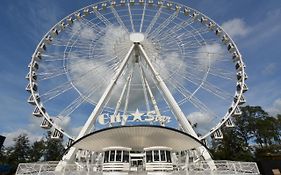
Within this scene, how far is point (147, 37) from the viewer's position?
31.5 m

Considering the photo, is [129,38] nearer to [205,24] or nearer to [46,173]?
[205,24]

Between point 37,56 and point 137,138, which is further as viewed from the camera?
point 37,56

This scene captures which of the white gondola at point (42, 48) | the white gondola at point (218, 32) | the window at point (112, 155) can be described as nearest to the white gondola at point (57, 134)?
the window at point (112, 155)

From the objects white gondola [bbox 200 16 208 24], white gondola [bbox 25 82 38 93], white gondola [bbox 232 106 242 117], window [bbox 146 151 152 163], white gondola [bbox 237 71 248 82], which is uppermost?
white gondola [bbox 200 16 208 24]

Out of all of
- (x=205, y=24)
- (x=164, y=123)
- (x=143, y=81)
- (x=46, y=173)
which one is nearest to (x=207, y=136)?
(x=164, y=123)

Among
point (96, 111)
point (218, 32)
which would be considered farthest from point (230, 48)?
point (96, 111)

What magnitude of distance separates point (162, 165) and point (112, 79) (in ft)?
39.7

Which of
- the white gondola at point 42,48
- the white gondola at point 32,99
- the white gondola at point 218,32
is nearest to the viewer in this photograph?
the white gondola at point 32,99

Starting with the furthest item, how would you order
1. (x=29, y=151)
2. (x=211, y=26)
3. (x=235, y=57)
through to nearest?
(x=29, y=151)
(x=211, y=26)
(x=235, y=57)

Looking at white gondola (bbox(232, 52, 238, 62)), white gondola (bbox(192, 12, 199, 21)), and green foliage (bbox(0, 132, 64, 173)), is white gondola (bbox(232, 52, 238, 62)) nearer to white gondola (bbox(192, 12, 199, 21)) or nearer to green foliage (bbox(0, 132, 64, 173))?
white gondola (bbox(192, 12, 199, 21))

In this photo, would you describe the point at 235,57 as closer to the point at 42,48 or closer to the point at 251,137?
the point at 42,48

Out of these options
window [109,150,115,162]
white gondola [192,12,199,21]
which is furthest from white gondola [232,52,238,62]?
window [109,150,115,162]

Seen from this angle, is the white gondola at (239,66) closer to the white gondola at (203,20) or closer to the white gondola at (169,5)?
the white gondola at (203,20)

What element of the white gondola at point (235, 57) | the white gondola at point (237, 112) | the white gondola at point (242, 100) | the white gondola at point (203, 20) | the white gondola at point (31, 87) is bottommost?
the white gondola at point (237, 112)
